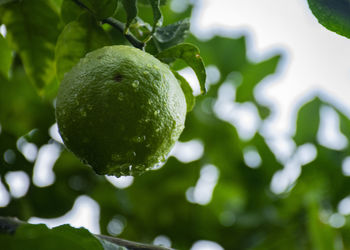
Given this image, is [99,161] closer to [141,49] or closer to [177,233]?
[141,49]

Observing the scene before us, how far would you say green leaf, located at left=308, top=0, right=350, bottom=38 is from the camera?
2.70 feet

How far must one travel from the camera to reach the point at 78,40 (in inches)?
40.1

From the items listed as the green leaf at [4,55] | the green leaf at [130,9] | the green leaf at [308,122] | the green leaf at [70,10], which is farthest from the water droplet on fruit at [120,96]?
the green leaf at [308,122]

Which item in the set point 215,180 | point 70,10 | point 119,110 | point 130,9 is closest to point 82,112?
point 119,110

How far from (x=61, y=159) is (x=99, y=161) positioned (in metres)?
1.01

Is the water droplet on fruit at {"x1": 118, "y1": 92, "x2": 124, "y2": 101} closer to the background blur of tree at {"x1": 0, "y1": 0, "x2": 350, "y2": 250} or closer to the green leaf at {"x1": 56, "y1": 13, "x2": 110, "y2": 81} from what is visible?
the green leaf at {"x1": 56, "y1": 13, "x2": 110, "y2": 81}

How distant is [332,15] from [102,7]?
41cm

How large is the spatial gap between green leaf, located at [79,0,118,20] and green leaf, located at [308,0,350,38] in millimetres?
352

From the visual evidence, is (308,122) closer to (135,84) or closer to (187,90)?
(187,90)

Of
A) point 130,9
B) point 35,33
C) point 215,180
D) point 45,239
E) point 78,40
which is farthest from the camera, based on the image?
point 215,180

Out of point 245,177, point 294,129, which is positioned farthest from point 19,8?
point 294,129

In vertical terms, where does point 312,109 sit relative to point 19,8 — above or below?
below

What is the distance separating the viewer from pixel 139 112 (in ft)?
2.72

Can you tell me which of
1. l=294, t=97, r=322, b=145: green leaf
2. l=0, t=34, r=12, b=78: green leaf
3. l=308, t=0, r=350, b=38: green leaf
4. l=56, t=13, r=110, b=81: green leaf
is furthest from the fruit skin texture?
l=294, t=97, r=322, b=145: green leaf
